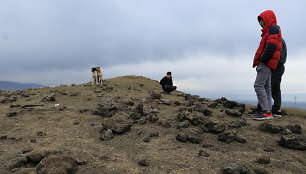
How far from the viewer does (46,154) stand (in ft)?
12.3

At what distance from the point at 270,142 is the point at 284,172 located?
1592 millimetres

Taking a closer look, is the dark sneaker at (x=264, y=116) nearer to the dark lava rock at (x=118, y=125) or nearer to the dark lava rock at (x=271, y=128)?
the dark lava rock at (x=271, y=128)

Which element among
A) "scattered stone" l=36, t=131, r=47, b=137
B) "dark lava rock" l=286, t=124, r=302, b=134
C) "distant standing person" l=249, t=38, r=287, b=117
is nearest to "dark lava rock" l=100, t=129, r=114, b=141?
"scattered stone" l=36, t=131, r=47, b=137

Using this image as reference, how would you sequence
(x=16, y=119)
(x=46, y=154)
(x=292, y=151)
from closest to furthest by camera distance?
(x=46, y=154)
(x=292, y=151)
(x=16, y=119)

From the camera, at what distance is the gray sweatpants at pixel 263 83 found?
6.59 m

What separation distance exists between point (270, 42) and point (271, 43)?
0.05 m

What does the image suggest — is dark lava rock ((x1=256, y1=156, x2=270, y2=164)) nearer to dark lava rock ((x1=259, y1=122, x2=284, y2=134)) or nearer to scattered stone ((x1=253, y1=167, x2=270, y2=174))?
scattered stone ((x1=253, y1=167, x2=270, y2=174))

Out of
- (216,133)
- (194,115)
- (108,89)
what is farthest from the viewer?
(108,89)

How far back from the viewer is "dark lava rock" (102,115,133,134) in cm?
542

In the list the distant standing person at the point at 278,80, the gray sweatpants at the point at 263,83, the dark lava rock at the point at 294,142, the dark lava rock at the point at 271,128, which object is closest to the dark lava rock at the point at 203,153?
the dark lava rock at the point at 294,142

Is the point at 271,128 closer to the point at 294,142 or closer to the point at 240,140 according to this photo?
the point at 294,142

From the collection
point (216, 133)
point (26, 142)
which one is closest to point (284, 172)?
point (216, 133)

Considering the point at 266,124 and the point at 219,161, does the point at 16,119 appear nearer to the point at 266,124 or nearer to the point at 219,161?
the point at 219,161

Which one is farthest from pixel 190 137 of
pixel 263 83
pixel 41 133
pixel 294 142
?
pixel 41 133
